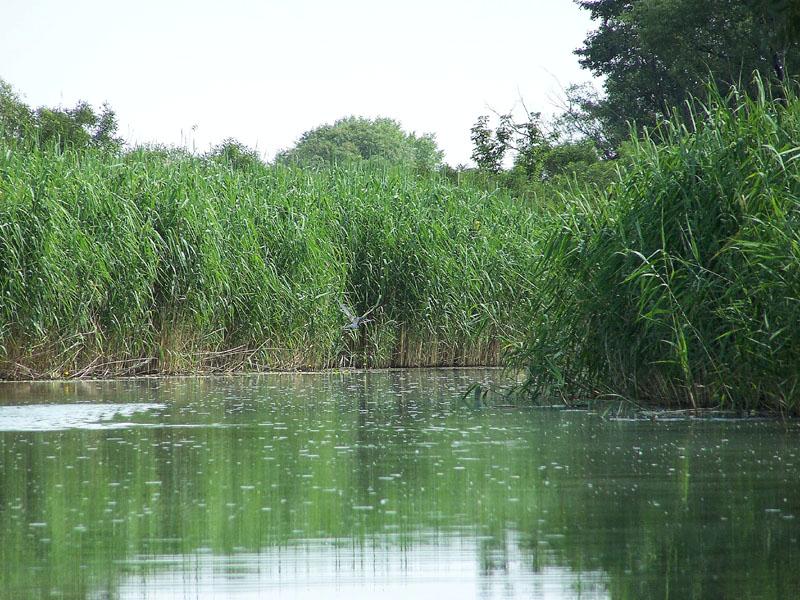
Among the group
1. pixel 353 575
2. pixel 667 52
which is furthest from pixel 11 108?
pixel 353 575

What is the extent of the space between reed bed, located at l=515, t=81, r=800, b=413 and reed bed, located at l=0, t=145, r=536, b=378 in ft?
6.76

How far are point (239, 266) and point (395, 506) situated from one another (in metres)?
9.00

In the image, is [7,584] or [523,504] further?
[523,504]

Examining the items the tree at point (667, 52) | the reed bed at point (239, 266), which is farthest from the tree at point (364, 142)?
the reed bed at point (239, 266)

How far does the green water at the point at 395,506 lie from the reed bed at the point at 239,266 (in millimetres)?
3750

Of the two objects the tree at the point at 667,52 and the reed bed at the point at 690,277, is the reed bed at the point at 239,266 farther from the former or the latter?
the tree at the point at 667,52

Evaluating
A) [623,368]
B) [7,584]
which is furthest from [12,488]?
[623,368]

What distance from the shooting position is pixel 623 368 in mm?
9078

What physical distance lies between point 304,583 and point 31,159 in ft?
33.7

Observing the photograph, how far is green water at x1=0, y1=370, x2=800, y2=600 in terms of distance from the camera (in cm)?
360

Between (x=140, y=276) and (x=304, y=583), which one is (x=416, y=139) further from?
(x=304, y=583)

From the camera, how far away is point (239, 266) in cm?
1359

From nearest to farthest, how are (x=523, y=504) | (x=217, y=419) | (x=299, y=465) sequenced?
1. (x=523, y=504)
2. (x=299, y=465)
3. (x=217, y=419)

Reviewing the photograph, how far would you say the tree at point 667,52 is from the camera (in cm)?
2845
